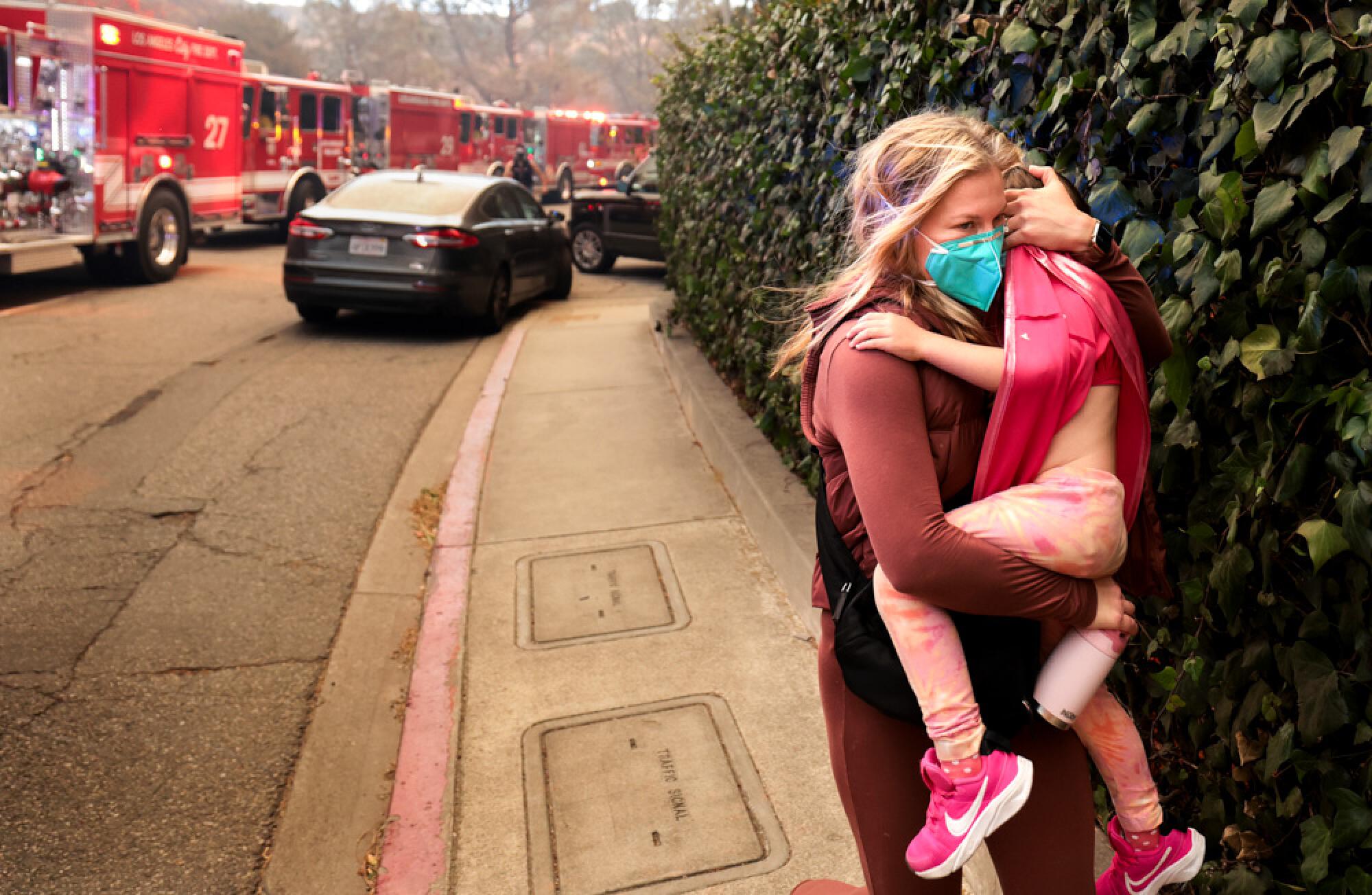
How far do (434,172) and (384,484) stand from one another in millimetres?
6322

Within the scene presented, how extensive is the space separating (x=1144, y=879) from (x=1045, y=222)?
1.11 meters

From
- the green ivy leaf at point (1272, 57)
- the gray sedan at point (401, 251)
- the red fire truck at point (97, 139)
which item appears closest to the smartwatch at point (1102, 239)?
the green ivy leaf at point (1272, 57)

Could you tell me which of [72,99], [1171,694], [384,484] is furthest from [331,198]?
[1171,694]

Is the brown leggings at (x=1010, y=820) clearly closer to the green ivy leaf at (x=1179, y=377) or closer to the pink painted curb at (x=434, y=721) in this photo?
the green ivy leaf at (x=1179, y=377)

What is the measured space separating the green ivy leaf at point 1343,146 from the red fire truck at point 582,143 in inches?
1323

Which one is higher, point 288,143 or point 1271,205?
point 288,143

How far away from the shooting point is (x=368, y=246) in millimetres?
11000

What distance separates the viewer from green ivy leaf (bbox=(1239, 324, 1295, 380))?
2070mm

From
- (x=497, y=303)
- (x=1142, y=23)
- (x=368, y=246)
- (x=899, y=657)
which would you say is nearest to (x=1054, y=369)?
(x=899, y=657)

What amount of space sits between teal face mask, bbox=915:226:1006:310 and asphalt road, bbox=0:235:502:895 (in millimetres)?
2511

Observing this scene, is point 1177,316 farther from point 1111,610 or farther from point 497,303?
point 497,303

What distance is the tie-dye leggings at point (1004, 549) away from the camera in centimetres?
181

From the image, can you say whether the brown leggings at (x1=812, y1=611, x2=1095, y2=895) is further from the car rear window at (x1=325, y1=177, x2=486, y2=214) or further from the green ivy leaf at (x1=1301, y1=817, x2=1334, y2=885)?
the car rear window at (x1=325, y1=177, x2=486, y2=214)

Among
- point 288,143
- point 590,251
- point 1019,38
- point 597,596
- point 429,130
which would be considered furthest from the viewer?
point 429,130
